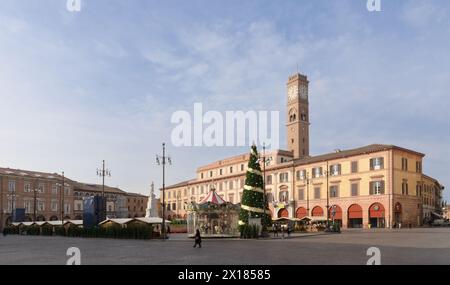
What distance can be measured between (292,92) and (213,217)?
199 ft

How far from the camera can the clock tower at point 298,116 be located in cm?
9000

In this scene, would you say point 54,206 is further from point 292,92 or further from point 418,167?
point 418,167

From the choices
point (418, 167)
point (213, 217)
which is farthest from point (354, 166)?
point (213, 217)

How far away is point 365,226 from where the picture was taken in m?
62.7

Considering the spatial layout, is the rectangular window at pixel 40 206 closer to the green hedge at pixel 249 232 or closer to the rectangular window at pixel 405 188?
the green hedge at pixel 249 232

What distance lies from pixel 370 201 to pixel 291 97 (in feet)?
124

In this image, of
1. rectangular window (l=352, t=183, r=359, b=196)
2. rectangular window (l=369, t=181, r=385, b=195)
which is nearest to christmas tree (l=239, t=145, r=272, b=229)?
rectangular window (l=369, t=181, r=385, b=195)

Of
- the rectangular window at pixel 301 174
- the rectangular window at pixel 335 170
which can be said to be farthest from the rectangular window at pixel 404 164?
the rectangular window at pixel 301 174

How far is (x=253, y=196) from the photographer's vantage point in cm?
4038

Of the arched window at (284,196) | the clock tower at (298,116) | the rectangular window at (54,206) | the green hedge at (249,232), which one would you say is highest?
the clock tower at (298,116)

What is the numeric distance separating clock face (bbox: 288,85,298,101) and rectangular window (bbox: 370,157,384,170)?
33.6 metres

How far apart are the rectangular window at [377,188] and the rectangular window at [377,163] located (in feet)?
6.92

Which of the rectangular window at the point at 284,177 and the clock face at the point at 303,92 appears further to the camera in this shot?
the clock face at the point at 303,92
